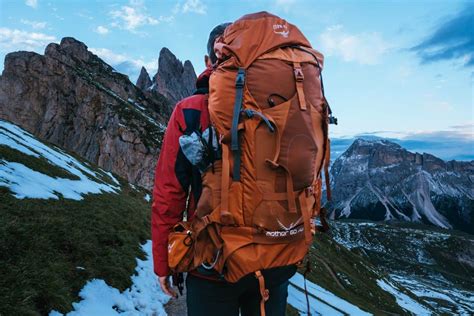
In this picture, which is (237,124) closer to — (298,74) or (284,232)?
(298,74)

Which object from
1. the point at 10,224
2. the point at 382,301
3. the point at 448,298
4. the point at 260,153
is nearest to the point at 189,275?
the point at 260,153

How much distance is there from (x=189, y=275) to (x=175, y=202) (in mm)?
850

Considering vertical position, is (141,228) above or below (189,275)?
below

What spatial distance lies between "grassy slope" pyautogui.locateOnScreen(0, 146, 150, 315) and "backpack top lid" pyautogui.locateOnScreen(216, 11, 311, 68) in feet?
18.5

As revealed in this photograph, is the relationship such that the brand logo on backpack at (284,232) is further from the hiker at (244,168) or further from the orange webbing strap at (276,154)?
the orange webbing strap at (276,154)

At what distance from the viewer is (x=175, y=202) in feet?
11.9

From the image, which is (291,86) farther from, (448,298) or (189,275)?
(448,298)

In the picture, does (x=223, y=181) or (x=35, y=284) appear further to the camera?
(x=35, y=284)

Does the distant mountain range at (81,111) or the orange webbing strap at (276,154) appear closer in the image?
the orange webbing strap at (276,154)

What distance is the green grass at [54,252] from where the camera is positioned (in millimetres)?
6133

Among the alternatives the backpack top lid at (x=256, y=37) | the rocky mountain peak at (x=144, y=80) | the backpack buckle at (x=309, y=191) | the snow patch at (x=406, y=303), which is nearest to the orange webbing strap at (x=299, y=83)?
the backpack top lid at (x=256, y=37)

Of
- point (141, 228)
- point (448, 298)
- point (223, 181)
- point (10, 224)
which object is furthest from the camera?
point (448, 298)

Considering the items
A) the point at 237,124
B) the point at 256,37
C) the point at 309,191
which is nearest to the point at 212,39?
the point at 256,37

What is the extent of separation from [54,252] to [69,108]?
361 feet
